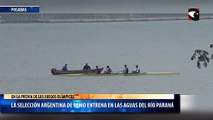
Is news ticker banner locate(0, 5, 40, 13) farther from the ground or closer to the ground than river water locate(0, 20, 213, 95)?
farther from the ground

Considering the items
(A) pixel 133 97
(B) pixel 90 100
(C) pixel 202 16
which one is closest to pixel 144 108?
(A) pixel 133 97

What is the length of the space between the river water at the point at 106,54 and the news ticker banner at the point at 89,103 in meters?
0.12

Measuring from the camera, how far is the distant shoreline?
6.02 metres

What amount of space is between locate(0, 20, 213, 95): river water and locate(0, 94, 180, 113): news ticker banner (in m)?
0.12

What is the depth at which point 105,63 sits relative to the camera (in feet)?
20.0

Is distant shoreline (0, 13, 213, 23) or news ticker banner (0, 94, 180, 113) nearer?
news ticker banner (0, 94, 180, 113)

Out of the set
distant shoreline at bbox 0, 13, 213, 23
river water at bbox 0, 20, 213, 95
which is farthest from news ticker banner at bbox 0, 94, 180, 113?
distant shoreline at bbox 0, 13, 213, 23

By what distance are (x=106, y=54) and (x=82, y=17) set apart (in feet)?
1.58

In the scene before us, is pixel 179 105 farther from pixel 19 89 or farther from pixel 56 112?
pixel 19 89

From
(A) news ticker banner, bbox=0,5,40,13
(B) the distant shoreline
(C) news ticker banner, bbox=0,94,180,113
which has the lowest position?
(C) news ticker banner, bbox=0,94,180,113

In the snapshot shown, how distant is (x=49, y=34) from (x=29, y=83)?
581 millimetres

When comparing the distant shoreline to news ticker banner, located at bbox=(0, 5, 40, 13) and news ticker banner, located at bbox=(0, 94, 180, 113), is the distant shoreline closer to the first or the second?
news ticker banner, located at bbox=(0, 5, 40, 13)

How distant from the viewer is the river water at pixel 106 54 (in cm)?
602

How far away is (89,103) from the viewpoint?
19.2ft
